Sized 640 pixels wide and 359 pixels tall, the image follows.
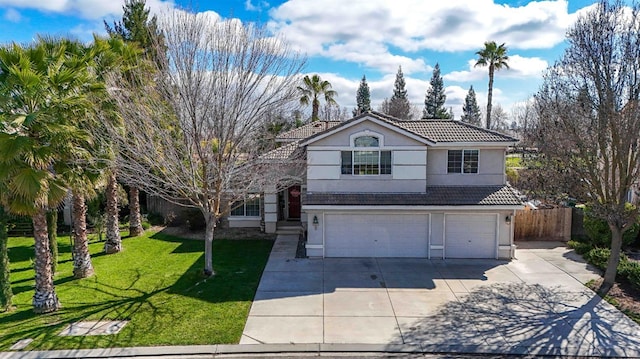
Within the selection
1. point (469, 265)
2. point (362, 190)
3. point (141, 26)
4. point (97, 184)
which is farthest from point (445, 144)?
point (141, 26)

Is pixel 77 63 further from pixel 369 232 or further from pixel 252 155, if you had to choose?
pixel 369 232

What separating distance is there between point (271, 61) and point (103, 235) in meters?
13.8

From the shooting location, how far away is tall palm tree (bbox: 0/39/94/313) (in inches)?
378

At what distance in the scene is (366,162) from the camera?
1638 cm

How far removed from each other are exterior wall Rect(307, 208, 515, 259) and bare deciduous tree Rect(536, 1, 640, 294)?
11.8ft

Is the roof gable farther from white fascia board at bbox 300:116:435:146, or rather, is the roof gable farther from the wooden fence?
the wooden fence

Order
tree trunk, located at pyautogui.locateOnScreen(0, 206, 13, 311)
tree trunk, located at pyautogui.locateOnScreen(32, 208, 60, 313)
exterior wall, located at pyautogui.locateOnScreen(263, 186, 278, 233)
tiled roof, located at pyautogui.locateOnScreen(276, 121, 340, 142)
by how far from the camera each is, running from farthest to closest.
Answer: tiled roof, located at pyautogui.locateOnScreen(276, 121, 340, 142) → exterior wall, located at pyautogui.locateOnScreen(263, 186, 278, 233) → tree trunk, located at pyautogui.locateOnScreen(32, 208, 60, 313) → tree trunk, located at pyautogui.locateOnScreen(0, 206, 13, 311)

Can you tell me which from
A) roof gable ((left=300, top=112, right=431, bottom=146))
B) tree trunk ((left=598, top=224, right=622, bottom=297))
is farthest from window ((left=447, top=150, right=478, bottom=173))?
tree trunk ((left=598, top=224, right=622, bottom=297))

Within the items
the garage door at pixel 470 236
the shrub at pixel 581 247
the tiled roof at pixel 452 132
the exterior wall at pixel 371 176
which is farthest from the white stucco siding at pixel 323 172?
the shrub at pixel 581 247

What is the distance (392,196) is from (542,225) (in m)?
8.52

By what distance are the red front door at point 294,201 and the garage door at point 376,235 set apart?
5.53 meters

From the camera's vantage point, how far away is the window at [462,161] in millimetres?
16875

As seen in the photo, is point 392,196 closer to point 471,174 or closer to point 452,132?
point 471,174

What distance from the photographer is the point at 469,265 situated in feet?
51.1
